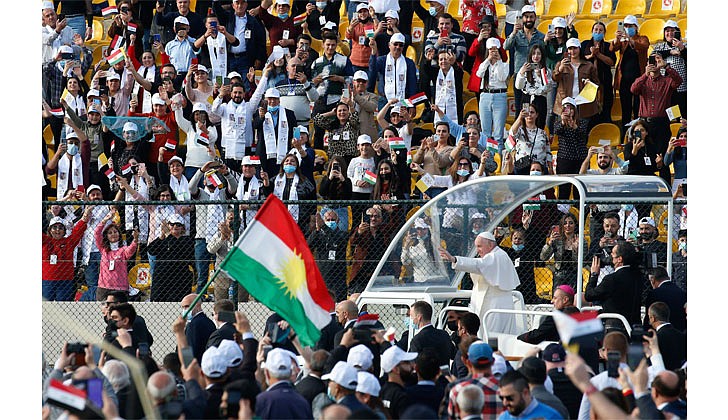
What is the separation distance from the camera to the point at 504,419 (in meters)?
7.35

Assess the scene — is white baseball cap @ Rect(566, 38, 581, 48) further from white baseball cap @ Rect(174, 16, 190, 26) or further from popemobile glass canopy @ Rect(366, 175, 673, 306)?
white baseball cap @ Rect(174, 16, 190, 26)

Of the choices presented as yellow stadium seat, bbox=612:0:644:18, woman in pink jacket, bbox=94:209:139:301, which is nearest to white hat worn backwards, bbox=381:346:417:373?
Answer: woman in pink jacket, bbox=94:209:139:301

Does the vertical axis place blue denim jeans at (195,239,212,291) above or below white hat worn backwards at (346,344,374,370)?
above

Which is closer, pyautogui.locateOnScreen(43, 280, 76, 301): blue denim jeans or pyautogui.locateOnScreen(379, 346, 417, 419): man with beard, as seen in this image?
pyautogui.locateOnScreen(379, 346, 417, 419): man with beard

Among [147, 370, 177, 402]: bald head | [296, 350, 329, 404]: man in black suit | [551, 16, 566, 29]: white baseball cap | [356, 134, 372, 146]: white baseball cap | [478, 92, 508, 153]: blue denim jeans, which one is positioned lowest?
[296, 350, 329, 404]: man in black suit

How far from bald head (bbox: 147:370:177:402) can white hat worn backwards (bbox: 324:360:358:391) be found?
39.7 inches

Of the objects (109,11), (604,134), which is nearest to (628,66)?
(604,134)

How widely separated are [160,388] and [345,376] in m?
1.14

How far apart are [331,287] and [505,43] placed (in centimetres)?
645

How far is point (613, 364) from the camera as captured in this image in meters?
8.19

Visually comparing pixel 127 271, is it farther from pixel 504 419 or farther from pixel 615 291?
pixel 504 419

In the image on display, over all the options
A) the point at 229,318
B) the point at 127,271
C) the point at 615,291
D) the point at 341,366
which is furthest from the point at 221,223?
the point at 341,366

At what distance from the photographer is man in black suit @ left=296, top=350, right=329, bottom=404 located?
8.73 metres

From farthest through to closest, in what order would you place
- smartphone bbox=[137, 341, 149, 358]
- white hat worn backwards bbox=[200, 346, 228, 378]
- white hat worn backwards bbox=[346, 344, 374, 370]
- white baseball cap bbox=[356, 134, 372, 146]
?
1. white baseball cap bbox=[356, 134, 372, 146]
2. smartphone bbox=[137, 341, 149, 358]
3. white hat worn backwards bbox=[346, 344, 374, 370]
4. white hat worn backwards bbox=[200, 346, 228, 378]
